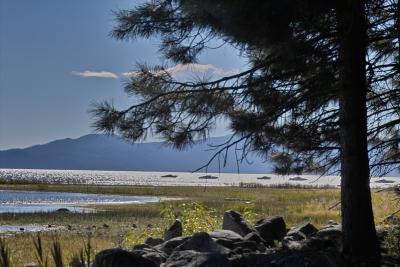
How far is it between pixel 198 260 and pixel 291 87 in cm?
348

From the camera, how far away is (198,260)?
675 cm

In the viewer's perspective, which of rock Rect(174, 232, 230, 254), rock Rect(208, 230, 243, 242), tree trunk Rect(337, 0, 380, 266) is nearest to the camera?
rock Rect(174, 232, 230, 254)

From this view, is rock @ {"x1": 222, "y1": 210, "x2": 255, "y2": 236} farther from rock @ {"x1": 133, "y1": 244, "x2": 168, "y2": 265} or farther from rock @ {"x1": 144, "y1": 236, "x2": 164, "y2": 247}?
rock @ {"x1": 133, "y1": 244, "x2": 168, "y2": 265}

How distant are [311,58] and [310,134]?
5.46 ft

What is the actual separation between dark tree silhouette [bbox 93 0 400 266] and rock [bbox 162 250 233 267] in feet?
6.45

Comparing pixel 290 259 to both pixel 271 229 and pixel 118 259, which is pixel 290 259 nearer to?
pixel 118 259

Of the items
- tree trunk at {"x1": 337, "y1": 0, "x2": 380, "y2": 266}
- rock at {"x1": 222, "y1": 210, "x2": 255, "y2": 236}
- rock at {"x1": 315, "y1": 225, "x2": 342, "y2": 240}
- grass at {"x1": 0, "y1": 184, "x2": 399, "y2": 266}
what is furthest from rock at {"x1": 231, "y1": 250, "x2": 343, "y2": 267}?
grass at {"x1": 0, "y1": 184, "x2": 399, "y2": 266}

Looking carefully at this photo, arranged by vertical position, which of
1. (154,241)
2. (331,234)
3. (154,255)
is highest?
(331,234)

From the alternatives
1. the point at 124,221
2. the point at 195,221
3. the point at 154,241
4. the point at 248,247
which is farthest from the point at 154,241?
the point at 124,221

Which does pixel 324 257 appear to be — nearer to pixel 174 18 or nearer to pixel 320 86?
pixel 320 86

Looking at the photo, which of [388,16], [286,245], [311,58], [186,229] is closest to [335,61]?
[311,58]

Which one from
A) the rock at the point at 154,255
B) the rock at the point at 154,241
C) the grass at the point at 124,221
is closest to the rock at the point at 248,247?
the rock at the point at 154,255

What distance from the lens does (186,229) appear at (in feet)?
40.3

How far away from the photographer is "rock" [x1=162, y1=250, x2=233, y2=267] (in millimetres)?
6660
